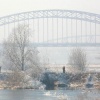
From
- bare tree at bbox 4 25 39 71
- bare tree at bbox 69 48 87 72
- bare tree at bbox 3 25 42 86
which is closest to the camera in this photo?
bare tree at bbox 3 25 42 86

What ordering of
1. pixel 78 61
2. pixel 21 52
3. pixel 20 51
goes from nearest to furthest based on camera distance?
1. pixel 21 52
2. pixel 20 51
3. pixel 78 61

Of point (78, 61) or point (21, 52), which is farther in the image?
point (78, 61)

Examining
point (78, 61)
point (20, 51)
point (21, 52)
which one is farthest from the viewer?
point (78, 61)

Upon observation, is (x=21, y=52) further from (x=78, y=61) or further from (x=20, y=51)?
(x=78, y=61)

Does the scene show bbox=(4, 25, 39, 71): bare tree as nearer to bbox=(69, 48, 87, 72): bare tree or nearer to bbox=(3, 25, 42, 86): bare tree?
bbox=(3, 25, 42, 86): bare tree

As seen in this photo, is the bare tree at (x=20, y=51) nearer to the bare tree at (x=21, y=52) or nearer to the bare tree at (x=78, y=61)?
the bare tree at (x=21, y=52)

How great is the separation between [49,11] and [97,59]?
3021cm

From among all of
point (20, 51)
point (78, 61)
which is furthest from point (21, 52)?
point (78, 61)

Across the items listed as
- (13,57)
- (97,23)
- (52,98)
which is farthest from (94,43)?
(52,98)

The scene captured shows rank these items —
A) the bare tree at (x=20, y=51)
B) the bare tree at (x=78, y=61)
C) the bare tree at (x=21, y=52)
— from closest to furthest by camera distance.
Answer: the bare tree at (x=21, y=52) < the bare tree at (x=20, y=51) < the bare tree at (x=78, y=61)

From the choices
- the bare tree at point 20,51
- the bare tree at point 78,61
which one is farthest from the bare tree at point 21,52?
the bare tree at point 78,61

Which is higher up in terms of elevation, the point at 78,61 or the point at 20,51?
the point at 20,51

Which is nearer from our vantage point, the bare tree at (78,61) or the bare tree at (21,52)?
the bare tree at (21,52)

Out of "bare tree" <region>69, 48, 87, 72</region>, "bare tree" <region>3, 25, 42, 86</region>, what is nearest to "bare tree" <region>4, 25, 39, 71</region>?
"bare tree" <region>3, 25, 42, 86</region>
